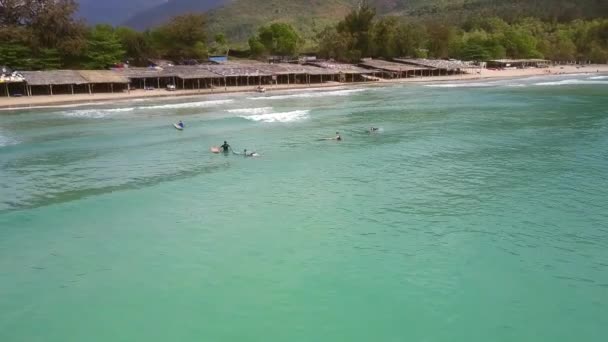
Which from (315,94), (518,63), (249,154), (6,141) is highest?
(518,63)

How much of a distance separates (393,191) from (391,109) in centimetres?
2021

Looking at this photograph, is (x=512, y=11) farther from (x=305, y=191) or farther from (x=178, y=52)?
(x=305, y=191)

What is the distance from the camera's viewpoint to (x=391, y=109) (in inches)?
1396

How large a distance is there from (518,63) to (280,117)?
58.8m

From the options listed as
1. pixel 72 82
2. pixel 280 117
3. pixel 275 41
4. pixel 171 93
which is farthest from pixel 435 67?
pixel 72 82

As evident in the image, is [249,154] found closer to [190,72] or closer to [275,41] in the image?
[190,72]

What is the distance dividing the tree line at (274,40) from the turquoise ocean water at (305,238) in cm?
2059

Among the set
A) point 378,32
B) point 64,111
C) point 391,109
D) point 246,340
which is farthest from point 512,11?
point 246,340

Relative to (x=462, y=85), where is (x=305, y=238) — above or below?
below

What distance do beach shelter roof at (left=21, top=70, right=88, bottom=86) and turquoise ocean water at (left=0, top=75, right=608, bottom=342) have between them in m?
12.2

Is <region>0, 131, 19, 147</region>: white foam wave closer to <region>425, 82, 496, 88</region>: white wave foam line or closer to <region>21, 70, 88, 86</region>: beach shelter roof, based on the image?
<region>21, 70, 88, 86</region>: beach shelter roof

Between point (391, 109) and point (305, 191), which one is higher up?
point (391, 109)

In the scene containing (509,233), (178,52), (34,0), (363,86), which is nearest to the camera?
(509,233)

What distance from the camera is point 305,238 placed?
12773 millimetres
